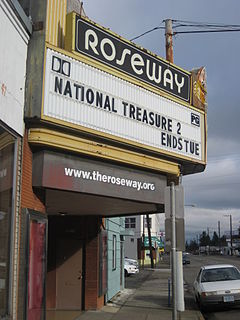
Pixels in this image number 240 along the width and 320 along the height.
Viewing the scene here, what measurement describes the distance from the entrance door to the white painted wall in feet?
21.5

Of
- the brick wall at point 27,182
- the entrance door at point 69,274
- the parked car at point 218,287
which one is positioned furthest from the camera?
the parked car at point 218,287

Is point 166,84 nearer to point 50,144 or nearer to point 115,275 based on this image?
point 50,144

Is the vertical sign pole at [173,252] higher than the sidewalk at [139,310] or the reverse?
higher

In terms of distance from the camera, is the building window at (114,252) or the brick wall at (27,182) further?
the building window at (114,252)

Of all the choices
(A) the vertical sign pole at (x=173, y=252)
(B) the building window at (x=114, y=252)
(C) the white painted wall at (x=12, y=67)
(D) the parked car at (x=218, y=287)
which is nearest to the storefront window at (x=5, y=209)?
(C) the white painted wall at (x=12, y=67)

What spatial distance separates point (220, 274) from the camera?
15047 mm

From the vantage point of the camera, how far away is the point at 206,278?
14.9m

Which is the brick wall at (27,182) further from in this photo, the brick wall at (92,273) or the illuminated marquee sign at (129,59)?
the brick wall at (92,273)

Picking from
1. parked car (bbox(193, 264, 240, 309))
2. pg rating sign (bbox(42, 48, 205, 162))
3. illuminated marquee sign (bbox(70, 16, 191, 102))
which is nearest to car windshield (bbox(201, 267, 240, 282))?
parked car (bbox(193, 264, 240, 309))

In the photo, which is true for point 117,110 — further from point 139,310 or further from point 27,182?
point 139,310

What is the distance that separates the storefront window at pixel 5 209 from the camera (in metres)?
6.50

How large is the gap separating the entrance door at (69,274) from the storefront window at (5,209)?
21.5 feet

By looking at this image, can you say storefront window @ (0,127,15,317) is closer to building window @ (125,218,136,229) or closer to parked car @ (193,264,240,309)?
parked car @ (193,264,240,309)

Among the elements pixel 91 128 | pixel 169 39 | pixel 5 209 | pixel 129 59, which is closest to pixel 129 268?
pixel 169 39
